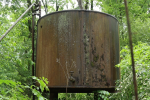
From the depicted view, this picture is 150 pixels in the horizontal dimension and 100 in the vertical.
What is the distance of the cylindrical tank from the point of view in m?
4.64

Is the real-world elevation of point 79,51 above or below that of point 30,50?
below

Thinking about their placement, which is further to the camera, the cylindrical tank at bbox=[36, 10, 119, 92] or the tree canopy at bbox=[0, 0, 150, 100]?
the cylindrical tank at bbox=[36, 10, 119, 92]

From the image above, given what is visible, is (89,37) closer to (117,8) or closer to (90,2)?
(117,8)

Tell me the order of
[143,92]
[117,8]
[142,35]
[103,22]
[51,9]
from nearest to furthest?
[143,92], [103,22], [142,35], [117,8], [51,9]

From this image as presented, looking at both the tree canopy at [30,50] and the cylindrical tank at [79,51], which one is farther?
the cylindrical tank at [79,51]

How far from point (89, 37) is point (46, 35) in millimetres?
1290

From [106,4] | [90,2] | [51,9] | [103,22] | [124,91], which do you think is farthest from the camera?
[51,9]

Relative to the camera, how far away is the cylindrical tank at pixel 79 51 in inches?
183

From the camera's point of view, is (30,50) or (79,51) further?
(30,50)

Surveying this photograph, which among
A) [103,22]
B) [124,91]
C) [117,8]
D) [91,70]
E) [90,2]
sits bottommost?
[124,91]

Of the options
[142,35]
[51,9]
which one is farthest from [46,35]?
[51,9]

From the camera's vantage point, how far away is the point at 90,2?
1588 cm

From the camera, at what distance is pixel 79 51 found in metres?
4.68

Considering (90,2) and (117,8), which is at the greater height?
(90,2)
